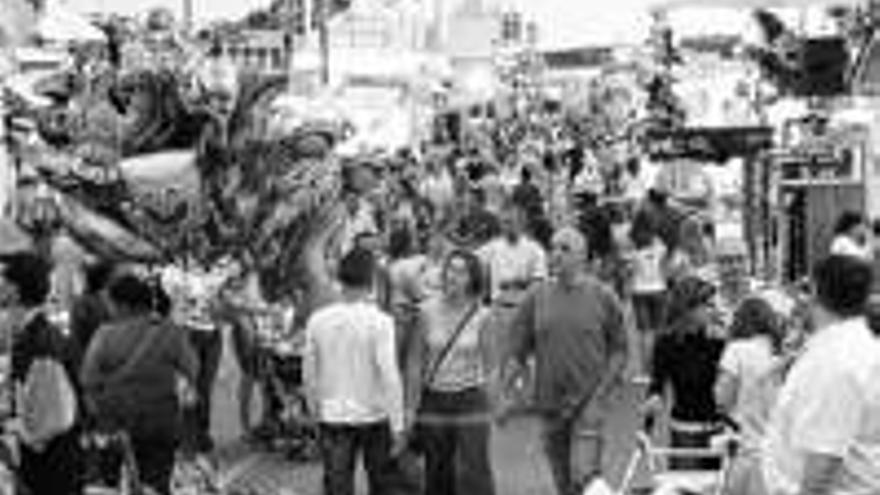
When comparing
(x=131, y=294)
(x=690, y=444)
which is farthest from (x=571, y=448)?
(x=131, y=294)

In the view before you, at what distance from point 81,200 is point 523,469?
4.10 meters

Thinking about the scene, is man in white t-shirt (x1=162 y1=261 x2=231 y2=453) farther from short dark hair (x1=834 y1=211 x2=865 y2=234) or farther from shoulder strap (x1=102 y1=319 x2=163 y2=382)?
short dark hair (x1=834 y1=211 x2=865 y2=234)

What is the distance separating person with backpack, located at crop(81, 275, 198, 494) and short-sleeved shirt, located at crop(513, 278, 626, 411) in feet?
6.38

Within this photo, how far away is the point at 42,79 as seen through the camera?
19.9m

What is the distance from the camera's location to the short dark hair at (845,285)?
23.2ft

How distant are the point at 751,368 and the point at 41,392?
10.5ft

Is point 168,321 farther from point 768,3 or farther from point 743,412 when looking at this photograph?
point 768,3

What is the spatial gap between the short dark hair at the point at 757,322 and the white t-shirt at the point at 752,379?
4 cm

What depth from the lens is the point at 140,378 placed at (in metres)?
10.4

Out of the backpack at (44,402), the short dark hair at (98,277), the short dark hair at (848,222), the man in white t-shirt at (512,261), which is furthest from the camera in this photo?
the man in white t-shirt at (512,261)

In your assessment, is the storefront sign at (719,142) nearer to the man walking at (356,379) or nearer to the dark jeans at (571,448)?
the dark jeans at (571,448)

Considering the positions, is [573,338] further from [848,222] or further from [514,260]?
[514,260]

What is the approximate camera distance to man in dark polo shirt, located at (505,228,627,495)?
442 inches

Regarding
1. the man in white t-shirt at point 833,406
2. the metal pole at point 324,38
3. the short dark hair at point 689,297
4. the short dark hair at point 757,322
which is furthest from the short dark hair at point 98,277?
the metal pole at point 324,38
